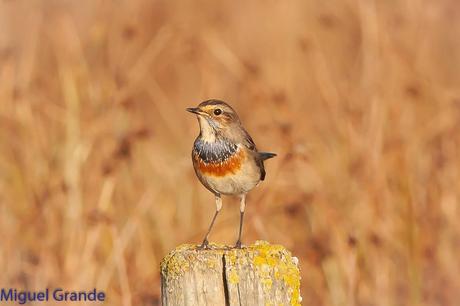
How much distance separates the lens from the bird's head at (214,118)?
4.98 metres

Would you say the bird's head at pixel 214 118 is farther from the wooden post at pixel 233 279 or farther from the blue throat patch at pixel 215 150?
the wooden post at pixel 233 279

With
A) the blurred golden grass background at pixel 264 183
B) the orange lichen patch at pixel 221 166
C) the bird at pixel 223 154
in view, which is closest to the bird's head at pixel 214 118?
the bird at pixel 223 154

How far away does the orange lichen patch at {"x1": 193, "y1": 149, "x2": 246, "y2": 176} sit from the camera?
4.91m

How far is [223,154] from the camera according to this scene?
500 cm

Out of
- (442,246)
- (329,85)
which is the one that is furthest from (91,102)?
(442,246)

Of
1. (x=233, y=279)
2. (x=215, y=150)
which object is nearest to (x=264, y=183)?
(x=215, y=150)

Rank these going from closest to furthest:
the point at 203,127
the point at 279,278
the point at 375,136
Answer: the point at 279,278, the point at 203,127, the point at 375,136

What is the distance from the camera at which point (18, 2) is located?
9.62 metres

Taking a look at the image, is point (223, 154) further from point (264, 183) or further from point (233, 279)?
point (264, 183)

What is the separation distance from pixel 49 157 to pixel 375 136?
7.60 feet

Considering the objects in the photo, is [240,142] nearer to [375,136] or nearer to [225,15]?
[375,136]

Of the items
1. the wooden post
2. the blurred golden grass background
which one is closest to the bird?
the wooden post

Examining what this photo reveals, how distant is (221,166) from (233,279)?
1.20 meters

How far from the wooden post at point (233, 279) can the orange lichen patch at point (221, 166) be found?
1.03m
